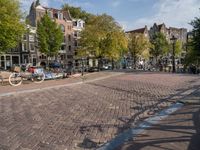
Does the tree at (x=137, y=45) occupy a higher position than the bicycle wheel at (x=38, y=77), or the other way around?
the tree at (x=137, y=45)

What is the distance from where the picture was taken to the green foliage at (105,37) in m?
50.9

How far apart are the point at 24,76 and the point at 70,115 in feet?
29.5

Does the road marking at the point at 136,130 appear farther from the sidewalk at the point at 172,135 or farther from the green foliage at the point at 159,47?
the green foliage at the point at 159,47

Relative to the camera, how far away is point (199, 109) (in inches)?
439

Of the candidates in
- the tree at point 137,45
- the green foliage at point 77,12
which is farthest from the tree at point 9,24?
the green foliage at point 77,12

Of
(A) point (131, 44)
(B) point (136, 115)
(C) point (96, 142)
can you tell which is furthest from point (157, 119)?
(A) point (131, 44)

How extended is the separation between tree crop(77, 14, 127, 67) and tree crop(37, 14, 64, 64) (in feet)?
17.1

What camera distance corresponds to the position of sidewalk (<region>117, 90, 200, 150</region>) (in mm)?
6688

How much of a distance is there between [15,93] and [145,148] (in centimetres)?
805

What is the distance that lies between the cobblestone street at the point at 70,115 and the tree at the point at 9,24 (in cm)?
1598

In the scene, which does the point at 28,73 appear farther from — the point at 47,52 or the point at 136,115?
the point at 47,52

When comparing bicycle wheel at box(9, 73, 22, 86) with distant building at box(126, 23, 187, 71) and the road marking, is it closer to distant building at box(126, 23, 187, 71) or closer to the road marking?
the road marking

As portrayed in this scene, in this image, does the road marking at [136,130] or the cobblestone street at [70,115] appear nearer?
the road marking at [136,130]

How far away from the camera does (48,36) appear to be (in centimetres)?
5234
